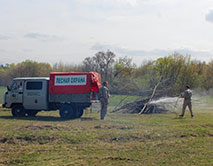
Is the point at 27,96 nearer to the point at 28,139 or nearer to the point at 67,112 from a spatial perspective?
the point at 67,112

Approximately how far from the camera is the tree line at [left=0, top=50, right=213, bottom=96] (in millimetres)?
24922

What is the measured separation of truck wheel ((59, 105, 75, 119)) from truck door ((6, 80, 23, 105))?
273cm

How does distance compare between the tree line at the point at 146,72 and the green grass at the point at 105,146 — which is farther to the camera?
the tree line at the point at 146,72

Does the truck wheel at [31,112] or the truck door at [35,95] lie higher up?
the truck door at [35,95]

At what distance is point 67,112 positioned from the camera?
18156mm

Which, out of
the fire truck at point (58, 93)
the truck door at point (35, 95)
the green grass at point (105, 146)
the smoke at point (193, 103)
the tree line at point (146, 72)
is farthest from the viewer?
the tree line at point (146, 72)

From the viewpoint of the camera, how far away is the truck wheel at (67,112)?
18.1m

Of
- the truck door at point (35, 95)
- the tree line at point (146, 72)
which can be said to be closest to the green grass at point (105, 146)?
the truck door at point (35, 95)

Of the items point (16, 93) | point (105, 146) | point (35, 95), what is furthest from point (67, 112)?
point (105, 146)

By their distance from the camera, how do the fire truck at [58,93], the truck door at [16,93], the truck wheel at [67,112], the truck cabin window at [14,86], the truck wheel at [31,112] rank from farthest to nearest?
the truck wheel at [31,112] < the truck cabin window at [14,86] < the truck door at [16,93] < the truck wheel at [67,112] < the fire truck at [58,93]

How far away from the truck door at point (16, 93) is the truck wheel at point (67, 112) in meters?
2.73

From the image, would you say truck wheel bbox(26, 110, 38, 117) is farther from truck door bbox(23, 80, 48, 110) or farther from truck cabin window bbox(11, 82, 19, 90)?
truck cabin window bbox(11, 82, 19, 90)

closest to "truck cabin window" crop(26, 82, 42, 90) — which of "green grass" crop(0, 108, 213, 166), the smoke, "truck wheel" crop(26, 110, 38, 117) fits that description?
"truck wheel" crop(26, 110, 38, 117)

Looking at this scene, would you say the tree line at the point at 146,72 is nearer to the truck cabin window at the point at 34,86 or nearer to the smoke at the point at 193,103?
the smoke at the point at 193,103
